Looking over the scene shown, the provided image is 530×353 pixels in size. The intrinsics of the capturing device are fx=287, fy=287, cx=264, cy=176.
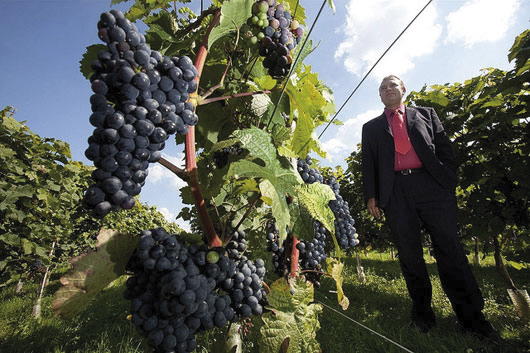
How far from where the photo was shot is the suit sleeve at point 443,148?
9.34 feet

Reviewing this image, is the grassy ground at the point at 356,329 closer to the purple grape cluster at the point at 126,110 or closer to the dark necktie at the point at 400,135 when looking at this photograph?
the purple grape cluster at the point at 126,110

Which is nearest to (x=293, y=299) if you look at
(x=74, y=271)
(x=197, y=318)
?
(x=197, y=318)

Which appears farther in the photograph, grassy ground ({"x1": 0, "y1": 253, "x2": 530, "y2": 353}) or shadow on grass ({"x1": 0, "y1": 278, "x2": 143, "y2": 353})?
shadow on grass ({"x1": 0, "y1": 278, "x2": 143, "y2": 353})

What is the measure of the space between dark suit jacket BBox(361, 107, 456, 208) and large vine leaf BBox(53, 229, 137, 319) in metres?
2.60

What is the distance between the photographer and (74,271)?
2.78ft

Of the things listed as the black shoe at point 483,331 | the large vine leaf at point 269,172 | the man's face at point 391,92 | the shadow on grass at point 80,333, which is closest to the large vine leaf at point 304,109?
the large vine leaf at point 269,172

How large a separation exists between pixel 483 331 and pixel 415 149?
177cm

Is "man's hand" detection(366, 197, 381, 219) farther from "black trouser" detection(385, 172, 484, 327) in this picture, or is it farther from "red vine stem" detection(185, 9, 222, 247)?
"red vine stem" detection(185, 9, 222, 247)

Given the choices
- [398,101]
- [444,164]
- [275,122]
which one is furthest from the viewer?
[398,101]

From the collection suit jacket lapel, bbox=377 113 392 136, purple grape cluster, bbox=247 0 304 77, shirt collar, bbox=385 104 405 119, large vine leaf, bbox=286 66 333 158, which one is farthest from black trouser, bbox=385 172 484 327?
purple grape cluster, bbox=247 0 304 77

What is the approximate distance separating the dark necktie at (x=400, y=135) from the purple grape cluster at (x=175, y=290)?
2.63m

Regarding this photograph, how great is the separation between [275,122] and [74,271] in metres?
0.95

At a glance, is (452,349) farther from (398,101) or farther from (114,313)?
(114,313)

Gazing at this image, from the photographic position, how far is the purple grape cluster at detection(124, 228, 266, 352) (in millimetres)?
799
